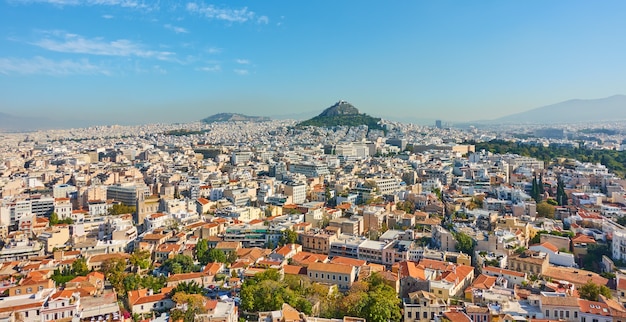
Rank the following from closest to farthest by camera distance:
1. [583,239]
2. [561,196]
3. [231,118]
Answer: [583,239] → [561,196] → [231,118]

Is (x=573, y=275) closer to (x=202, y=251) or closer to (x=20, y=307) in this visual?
(x=202, y=251)

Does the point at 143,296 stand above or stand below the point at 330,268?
below

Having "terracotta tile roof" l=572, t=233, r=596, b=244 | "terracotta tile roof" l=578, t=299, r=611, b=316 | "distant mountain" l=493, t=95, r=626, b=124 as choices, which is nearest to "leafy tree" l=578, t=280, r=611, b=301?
"terracotta tile roof" l=578, t=299, r=611, b=316

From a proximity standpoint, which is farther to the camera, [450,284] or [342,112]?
[342,112]

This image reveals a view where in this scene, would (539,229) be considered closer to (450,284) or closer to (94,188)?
(450,284)

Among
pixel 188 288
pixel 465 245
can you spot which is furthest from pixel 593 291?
pixel 188 288

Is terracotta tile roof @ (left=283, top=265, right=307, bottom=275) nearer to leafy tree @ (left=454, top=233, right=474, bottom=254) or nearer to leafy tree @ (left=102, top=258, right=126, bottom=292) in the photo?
leafy tree @ (left=102, top=258, right=126, bottom=292)

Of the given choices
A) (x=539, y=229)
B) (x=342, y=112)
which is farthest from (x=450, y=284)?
(x=342, y=112)
